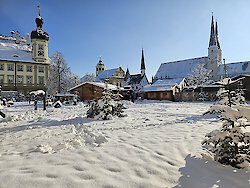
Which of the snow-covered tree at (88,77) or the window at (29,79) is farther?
the snow-covered tree at (88,77)

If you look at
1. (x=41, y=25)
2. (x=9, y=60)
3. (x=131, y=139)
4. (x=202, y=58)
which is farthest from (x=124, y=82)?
(x=131, y=139)

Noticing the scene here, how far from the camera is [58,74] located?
1853 inches

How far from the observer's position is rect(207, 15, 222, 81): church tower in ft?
207

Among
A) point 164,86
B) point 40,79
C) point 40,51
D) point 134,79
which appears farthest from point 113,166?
point 134,79

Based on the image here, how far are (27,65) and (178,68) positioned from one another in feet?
160

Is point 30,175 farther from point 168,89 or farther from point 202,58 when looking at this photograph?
point 202,58

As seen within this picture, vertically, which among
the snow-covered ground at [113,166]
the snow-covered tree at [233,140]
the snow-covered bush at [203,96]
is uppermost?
the snow-covered bush at [203,96]

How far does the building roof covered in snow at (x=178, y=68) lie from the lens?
216ft

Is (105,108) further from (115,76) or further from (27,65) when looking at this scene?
(115,76)

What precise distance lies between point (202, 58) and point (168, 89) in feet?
120

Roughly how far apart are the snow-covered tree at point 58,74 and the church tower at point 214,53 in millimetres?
47278

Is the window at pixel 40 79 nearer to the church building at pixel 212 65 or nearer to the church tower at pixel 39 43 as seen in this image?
the church tower at pixel 39 43

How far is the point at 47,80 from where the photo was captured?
48.7 m

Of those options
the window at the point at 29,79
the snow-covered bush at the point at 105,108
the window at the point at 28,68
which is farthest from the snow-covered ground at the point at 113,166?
the window at the point at 28,68
